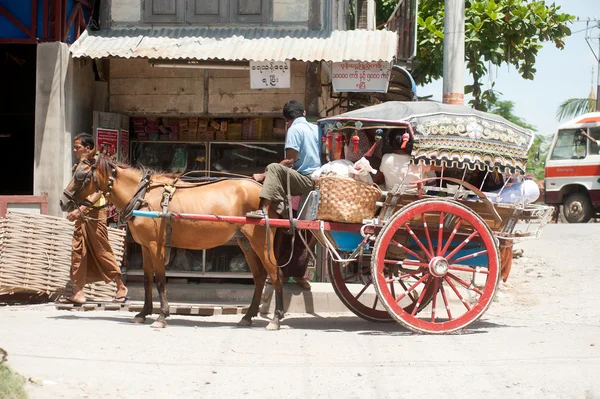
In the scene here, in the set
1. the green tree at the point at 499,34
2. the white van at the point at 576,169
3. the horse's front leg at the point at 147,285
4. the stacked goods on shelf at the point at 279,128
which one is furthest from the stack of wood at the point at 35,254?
the white van at the point at 576,169

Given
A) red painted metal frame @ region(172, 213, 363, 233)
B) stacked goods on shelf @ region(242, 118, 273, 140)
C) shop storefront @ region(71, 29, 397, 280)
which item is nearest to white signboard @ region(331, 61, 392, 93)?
shop storefront @ region(71, 29, 397, 280)

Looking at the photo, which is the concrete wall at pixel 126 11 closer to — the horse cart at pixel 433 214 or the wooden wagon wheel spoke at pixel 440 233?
the horse cart at pixel 433 214

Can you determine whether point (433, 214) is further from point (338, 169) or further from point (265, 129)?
point (265, 129)

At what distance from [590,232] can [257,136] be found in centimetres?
909

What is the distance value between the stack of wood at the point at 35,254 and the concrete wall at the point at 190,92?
2.29 m

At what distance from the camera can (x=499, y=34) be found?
15.8 meters

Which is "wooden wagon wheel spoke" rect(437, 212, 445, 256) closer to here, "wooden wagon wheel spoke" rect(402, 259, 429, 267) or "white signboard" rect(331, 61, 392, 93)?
"wooden wagon wheel spoke" rect(402, 259, 429, 267)

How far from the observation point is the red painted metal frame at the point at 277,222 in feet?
27.4

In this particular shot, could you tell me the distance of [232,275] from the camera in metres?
11.9

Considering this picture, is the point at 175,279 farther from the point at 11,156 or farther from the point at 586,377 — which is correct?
the point at 586,377

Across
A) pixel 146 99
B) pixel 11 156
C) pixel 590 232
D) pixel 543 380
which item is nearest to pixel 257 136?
pixel 146 99

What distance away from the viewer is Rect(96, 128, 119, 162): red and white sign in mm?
11547

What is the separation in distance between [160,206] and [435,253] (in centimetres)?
279

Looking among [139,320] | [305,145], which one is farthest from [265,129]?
[139,320]
